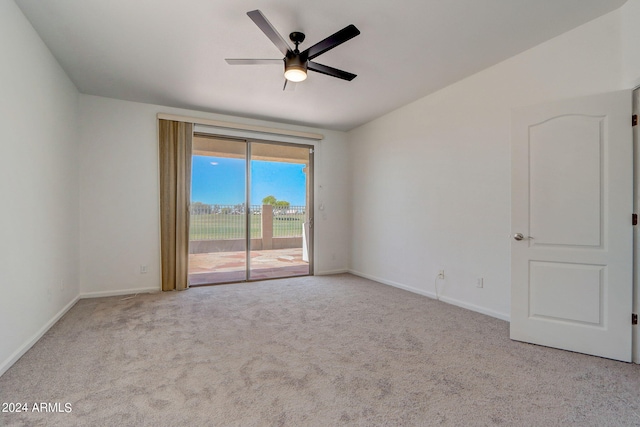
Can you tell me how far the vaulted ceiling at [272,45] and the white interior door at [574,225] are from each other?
31.9 inches

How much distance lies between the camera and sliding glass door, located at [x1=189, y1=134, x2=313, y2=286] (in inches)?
192

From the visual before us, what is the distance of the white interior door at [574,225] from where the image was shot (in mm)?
2326

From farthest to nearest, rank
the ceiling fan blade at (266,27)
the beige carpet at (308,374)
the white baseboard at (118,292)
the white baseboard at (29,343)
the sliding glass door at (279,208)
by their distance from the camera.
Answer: the sliding glass door at (279,208) < the white baseboard at (118,292) < the white baseboard at (29,343) < the ceiling fan blade at (266,27) < the beige carpet at (308,374)

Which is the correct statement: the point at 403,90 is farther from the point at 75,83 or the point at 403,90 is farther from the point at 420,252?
the point at 75,83

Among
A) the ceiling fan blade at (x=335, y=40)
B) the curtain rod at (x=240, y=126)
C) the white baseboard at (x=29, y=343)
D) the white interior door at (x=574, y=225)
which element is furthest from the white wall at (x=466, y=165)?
the white baseboard at (x=29, y=343)

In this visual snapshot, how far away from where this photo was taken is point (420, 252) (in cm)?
425

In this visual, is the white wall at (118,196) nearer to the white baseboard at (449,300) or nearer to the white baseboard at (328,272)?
the white baseboard at (328,272)

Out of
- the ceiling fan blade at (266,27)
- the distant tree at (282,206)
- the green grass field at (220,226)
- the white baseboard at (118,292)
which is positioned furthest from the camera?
the distant tree at (282,206)

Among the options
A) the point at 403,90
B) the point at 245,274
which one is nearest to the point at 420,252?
the point at 403,90

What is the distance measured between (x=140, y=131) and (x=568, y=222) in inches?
205

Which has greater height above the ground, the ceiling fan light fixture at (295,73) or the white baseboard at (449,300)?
the ceiling fan light fixture at (295,73)

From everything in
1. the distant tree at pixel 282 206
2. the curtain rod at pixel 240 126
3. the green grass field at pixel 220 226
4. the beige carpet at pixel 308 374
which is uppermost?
the curtain rod at pixel 240 126

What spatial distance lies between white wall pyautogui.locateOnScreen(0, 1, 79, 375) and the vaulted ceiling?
0.95 feet

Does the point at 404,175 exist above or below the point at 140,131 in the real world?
below
